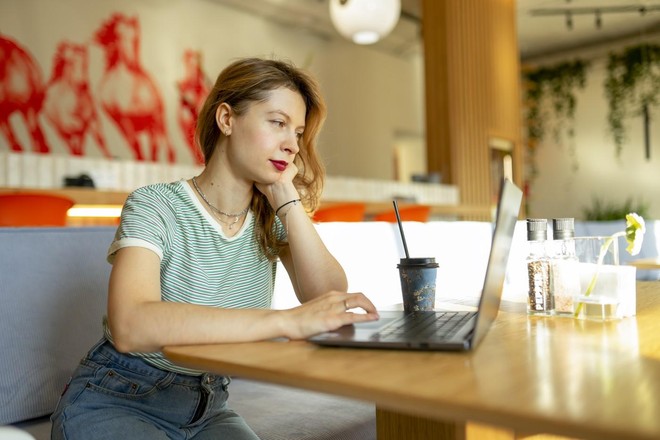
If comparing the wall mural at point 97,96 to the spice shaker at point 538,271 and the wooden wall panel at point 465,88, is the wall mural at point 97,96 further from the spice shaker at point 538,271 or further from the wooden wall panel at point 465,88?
the spice shaker at point 538,271

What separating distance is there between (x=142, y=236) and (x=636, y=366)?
2.54 feet

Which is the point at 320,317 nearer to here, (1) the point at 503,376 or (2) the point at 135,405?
(1) the point at 503,376

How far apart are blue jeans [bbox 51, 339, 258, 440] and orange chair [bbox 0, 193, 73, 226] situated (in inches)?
92.1

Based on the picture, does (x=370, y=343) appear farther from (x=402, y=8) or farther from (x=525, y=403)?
(x=402, y=8)

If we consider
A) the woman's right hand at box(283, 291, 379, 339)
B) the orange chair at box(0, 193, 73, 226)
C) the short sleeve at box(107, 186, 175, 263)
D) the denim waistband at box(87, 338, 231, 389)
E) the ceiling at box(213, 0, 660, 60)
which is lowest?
the denim waistband at box(87, 338, 231, 389)

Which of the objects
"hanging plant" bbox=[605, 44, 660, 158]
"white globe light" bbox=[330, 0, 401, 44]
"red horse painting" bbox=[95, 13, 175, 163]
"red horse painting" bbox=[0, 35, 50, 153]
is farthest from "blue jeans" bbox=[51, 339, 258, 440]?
"hanging plant" bbox=[605, 44, 660, 158]

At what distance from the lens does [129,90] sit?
23.5ft

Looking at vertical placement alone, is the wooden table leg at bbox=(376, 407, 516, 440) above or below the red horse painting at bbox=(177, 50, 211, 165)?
below

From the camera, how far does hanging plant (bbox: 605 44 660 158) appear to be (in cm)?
1021

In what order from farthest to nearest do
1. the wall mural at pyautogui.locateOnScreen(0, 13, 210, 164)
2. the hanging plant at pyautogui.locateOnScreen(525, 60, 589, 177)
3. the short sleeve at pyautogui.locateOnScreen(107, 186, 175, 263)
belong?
the hanging plant at pyautogui.locateOnScreen(525, 60, 589, 177) → the wall mural at pyautogui.locateOnScreen(0, 13, 210, 164) → the short sleeve at pyautogui.locateOnScreen(107, 186, 175, 263)

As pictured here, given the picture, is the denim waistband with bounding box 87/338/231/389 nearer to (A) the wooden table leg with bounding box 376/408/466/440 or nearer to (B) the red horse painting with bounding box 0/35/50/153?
(A) the wooden table leg with bounding box 376/408/466/440

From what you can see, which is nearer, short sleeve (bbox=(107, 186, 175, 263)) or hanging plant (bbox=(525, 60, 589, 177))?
short sleeve (bbox=(107, 186, 175, 263))

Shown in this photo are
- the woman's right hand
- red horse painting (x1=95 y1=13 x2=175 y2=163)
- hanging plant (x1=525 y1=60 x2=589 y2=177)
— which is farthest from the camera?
hanging plant (x1=525 y1=60 x2=589 y2=177)

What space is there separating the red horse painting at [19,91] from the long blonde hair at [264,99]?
5.26m
